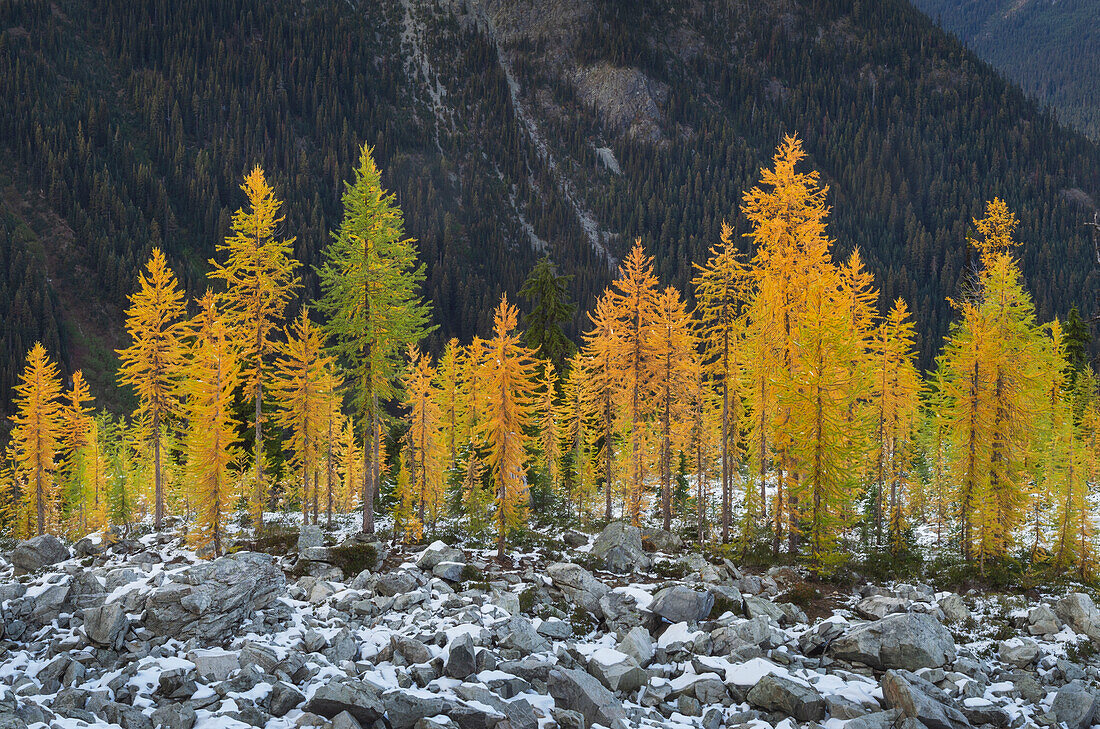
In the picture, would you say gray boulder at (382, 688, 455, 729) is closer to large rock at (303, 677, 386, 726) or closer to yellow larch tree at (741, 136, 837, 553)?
large rock at (303, 677, 386, 726)

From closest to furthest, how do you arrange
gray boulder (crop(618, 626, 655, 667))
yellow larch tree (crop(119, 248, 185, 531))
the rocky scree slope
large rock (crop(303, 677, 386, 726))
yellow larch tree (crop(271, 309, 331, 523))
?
1. large rock (crop(303, 677, 386, 726))
2. the rocky scree slope
3. gray boulder (crop(618, 626, 655, 667))
4. yellow larch tree (crop(271, 309, 331, 523))
5. yellow larch tree (crop(119, 248, 185, 531))

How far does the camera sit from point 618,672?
48.8 feet

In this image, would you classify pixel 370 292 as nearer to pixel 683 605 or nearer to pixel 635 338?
pixel 635 338

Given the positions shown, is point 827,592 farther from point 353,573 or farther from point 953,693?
point 353,573

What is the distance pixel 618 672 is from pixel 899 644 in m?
7.04

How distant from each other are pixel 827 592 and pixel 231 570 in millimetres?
18619

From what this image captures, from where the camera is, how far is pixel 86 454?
4600cm

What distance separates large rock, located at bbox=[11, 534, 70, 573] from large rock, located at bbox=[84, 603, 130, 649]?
9.97m

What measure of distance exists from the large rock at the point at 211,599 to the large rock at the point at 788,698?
12616 mm

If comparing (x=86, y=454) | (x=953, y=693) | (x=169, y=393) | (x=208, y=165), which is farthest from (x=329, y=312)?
(x=208, y=165)

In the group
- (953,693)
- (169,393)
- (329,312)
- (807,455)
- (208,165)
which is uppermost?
(208,165)

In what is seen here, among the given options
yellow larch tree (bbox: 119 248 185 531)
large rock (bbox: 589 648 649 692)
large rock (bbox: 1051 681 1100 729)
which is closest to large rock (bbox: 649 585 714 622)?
large rock (bbox: 589 648 649 692)

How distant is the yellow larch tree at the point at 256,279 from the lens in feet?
93.4

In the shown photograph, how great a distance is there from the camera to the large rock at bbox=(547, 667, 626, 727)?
13359 millimetres
